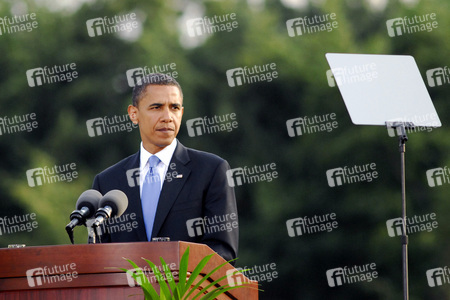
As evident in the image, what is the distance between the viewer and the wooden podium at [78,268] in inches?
150

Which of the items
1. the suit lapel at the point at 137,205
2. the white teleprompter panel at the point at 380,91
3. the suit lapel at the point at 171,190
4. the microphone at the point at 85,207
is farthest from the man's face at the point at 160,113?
the white teleprompter panel at the point at 380,91

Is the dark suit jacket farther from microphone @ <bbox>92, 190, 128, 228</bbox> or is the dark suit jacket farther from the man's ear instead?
microphone @ <bbox>92, 190, 128, 228</bbox>

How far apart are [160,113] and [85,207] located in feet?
2.98

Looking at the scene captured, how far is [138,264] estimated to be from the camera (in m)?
3.83

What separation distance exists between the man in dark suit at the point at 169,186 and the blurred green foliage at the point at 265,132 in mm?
11571

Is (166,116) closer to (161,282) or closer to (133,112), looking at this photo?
(133,112)

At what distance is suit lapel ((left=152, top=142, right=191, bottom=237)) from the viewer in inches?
188

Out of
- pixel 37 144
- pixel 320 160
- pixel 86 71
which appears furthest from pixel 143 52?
pixel 320 160

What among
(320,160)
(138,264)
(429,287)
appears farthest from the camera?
(320,160)

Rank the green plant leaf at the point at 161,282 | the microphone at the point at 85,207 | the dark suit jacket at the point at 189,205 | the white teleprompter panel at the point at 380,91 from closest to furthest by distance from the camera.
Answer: the green plant leaf at the point at 161,282
the microphone at the point at 85,207
the dark suit jacket at the point at 189,205
the white teleprompter panel at the point at 380,91

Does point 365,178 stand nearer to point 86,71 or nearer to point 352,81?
point 86,71

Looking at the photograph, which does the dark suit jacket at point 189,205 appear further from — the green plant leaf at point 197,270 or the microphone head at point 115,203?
the green plant leaf at point 197,270

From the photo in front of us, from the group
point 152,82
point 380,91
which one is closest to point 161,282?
point 152,82

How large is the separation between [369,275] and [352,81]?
13381 millimetres
